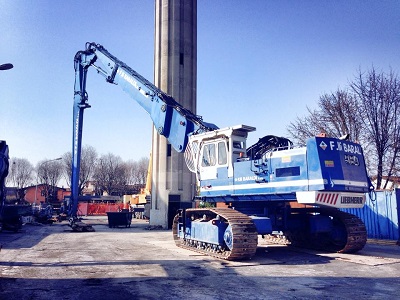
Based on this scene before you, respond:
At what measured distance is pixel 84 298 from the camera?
7109 millimetres

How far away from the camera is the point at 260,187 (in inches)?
489

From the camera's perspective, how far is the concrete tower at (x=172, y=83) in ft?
95.6

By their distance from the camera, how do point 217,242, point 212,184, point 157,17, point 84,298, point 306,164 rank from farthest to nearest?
point 157,17, point 212,184, point 217,242, point 306,164, point 84,298

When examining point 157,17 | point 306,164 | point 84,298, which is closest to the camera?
point 84,298

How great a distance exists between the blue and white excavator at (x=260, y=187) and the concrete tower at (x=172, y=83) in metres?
12.3

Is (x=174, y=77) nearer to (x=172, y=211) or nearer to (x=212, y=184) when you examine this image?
(x=172, y=211)

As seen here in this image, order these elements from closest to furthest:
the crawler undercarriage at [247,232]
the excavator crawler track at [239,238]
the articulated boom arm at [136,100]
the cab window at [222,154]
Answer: the excavator crawler track at [239,238] < the crawler undercarriage at [247,232] < the cab window at [222,154] < the articulated boom arm at [136,100]

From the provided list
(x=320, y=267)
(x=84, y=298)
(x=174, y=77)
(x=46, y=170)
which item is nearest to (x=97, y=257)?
(x=84, y=298)

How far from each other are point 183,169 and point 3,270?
20.0 metres

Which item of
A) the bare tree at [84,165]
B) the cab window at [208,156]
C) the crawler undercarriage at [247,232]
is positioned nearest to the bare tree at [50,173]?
the bare tree at [84,165]

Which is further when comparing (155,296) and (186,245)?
(186,245)

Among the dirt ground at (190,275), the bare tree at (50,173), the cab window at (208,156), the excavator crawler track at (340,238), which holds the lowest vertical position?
the dirt ground at (190,275)

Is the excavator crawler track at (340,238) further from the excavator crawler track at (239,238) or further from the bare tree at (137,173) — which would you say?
the bare tree at (137,173)

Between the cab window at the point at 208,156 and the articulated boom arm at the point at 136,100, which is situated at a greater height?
the articulated boom arm at the point at 136,100
